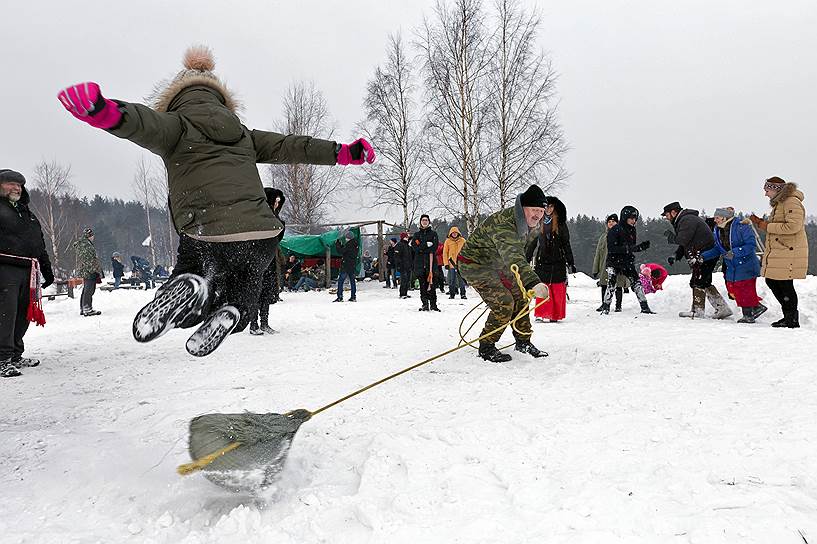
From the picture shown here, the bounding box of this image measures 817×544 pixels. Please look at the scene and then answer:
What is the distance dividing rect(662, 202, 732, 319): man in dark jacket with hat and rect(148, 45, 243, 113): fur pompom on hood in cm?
696

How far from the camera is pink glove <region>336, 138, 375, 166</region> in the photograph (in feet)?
11.4

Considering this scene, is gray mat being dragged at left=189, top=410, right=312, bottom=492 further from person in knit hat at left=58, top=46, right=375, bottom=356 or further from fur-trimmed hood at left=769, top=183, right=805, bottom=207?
fur-trimmed hood at left=769, top=183, right=805, bottom=207

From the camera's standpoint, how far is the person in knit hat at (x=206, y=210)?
8.95 feet

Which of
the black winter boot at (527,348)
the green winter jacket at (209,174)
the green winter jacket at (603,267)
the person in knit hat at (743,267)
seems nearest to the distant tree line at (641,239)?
the green winter jacket at (603,267)

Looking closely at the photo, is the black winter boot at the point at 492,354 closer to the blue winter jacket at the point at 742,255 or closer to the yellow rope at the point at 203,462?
the yellow rope at the point at 203,462

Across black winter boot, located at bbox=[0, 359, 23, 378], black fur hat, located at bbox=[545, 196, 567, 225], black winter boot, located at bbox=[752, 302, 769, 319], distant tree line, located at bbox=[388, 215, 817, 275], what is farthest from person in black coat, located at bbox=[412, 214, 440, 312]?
distant tree line, located at bbox=[388, 215, 817, 275]

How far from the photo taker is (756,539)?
1.65 meters

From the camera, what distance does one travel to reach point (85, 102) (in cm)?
225

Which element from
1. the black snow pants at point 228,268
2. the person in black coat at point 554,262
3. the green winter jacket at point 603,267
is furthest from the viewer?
the green winter jacket at point 603,267

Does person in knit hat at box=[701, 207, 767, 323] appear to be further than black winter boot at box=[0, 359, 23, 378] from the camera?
Yes

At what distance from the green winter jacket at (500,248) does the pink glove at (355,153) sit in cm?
163

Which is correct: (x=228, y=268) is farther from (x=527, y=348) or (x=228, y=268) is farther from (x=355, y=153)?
(x=527, y=348)

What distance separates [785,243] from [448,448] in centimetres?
594

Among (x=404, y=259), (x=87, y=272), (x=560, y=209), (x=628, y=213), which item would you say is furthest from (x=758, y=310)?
(x=87, y=272)
